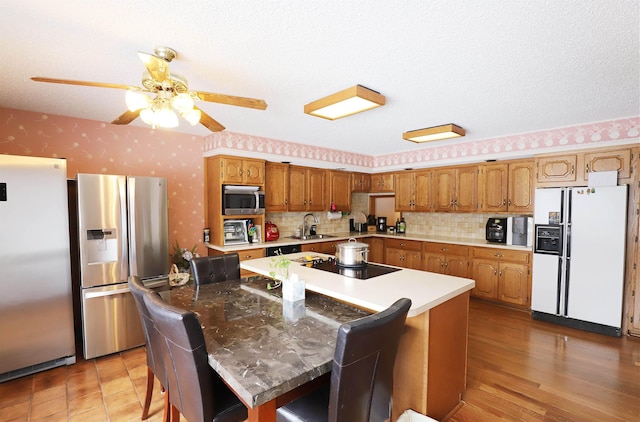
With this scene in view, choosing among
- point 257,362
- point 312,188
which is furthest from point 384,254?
point 257,362

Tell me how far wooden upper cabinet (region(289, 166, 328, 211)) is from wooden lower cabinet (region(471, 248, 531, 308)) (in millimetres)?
2520

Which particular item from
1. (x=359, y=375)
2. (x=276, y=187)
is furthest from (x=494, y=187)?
(x=359, y=375)

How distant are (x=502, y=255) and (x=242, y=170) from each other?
374 cm

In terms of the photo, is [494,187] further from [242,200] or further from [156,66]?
[156,66]

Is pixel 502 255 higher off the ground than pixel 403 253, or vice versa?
pixel 502 255

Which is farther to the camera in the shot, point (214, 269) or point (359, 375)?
point (214, 269)

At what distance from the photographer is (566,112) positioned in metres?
2.99

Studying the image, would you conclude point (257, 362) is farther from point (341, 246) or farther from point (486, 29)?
point (486, 29)

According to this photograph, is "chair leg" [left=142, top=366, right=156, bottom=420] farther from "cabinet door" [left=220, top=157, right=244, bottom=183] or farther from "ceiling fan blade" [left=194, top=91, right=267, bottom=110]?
"cabinet door" [left=220, top=157, right=244, bottom=183]

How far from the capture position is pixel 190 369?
1.28 meters

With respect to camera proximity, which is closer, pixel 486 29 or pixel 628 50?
pixel 486 29

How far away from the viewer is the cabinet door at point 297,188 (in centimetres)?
477

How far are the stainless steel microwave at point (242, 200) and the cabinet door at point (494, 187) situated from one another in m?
3.27

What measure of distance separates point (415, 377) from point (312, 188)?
139 inches
